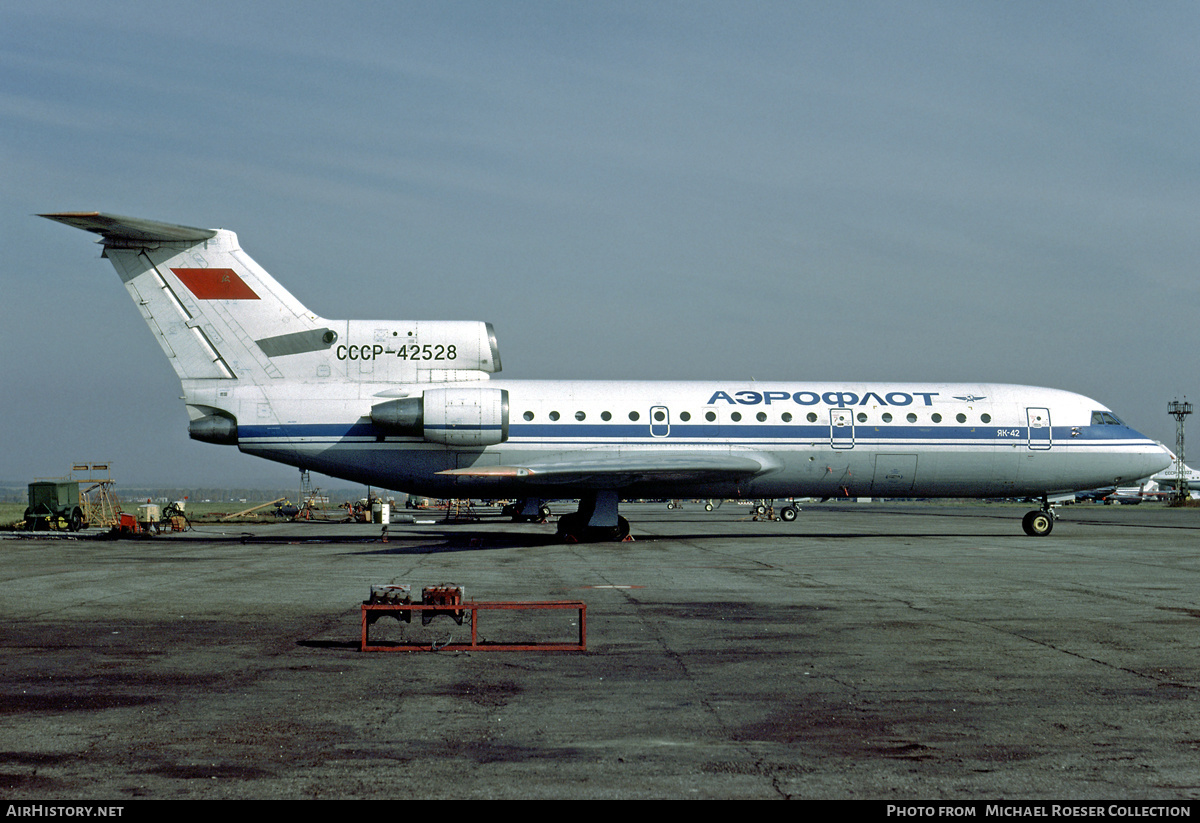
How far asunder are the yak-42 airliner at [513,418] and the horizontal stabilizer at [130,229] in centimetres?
→ 6

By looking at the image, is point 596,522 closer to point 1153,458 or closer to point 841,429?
point 841,429

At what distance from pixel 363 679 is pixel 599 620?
4.05 metres

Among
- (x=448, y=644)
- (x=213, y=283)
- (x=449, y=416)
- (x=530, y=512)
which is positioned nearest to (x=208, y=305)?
(x=213, y=283)

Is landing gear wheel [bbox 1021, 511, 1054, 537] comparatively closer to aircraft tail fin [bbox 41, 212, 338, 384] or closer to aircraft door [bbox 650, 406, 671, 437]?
aircraft door [bbox 650, 406, 671, 437]

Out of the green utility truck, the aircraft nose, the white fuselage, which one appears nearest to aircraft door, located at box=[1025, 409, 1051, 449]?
the white fuselage

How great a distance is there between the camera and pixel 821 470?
2716 centimetres

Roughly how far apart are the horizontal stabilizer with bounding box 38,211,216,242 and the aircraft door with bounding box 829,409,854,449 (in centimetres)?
1811

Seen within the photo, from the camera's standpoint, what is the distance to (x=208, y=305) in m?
25.0

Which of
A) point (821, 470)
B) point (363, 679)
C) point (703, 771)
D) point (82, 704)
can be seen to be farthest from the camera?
point (821, 470)

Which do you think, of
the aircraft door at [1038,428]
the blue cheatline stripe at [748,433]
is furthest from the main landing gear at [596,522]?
the aircraft door at [1038,428]

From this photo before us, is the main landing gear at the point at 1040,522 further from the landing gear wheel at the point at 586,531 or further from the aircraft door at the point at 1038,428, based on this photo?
the landing gear wheel at the point at 586,531

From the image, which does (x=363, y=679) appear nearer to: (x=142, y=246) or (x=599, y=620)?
(x=599, y=620)

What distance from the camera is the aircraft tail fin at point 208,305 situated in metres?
24.8

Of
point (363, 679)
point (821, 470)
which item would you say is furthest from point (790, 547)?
point (363, 679)
